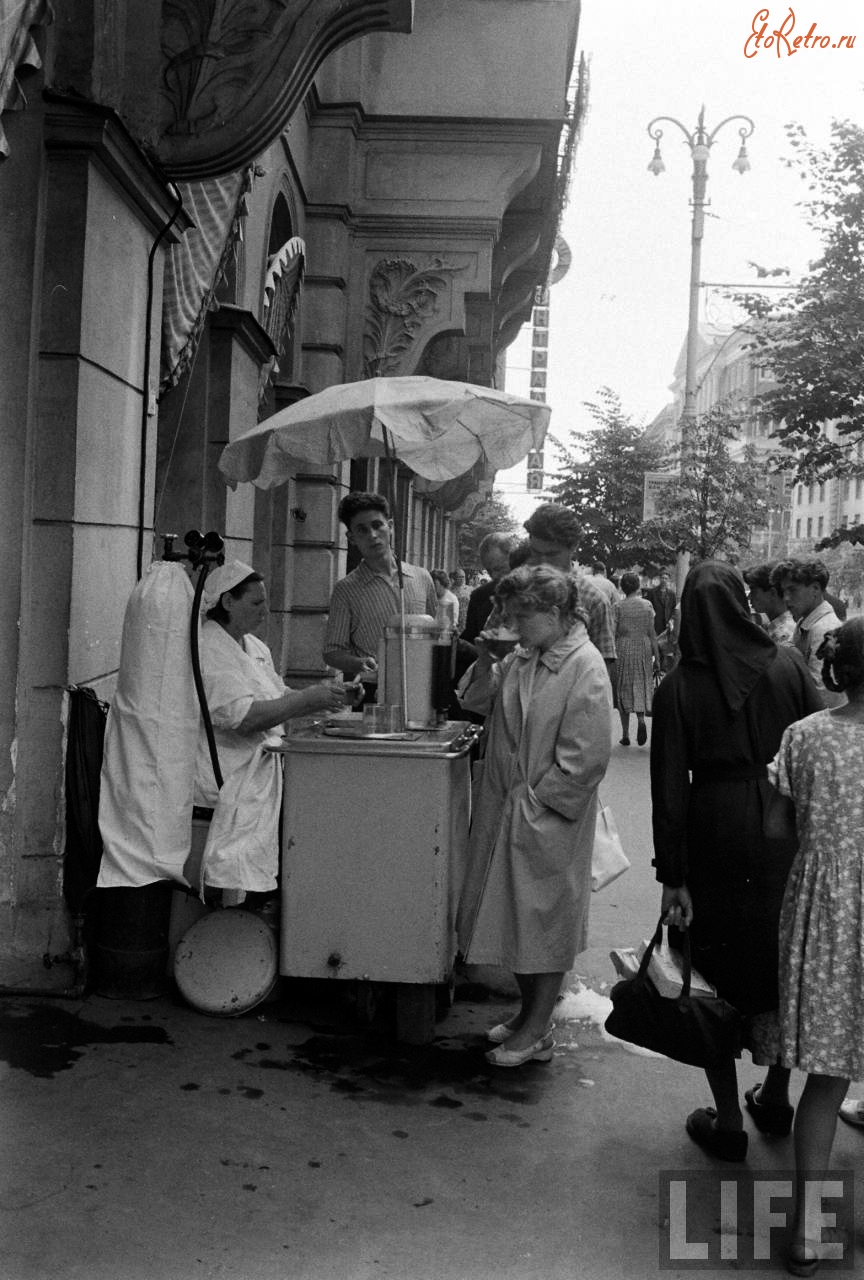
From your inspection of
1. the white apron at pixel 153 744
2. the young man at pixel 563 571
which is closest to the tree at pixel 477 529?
the young man at pixel 563 571

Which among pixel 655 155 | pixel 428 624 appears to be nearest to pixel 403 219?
pixel 428 624

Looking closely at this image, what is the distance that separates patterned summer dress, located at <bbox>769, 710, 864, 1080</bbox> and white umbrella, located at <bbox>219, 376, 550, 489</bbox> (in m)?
2.60

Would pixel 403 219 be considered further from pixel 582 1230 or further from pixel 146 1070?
pixel 582 1230

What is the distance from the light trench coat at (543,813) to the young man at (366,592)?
1.47 meters

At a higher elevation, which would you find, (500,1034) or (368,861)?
(368,861)

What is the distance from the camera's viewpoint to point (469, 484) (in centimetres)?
2441

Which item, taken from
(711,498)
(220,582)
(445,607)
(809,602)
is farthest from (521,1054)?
(711,498)

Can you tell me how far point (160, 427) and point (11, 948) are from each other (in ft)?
13.9

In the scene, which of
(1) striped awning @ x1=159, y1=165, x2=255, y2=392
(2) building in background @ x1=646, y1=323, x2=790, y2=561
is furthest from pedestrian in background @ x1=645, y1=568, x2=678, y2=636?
(1) striped awning @ x1=159, y1=165, x2=255, y2=392

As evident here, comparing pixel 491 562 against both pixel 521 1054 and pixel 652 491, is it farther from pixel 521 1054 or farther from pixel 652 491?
pixel 652 491

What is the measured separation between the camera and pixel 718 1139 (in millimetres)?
4230

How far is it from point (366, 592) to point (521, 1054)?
2454 millimetres

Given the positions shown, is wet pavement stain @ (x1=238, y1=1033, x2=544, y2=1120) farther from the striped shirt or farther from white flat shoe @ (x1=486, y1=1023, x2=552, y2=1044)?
the striped shirt

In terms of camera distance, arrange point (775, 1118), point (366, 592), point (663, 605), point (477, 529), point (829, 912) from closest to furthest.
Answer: point (829, 912) < point (775, 1118) < point (366, 592) < point (663, 605) < point (477, 529)
